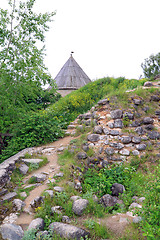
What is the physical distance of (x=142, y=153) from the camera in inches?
199

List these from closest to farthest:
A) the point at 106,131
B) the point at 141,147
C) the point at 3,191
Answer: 1. the point at 3,191
2. the point at 141,147
3. the point at 106,131

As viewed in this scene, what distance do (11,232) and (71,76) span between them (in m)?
13.4

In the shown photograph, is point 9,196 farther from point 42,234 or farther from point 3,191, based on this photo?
point 42,234

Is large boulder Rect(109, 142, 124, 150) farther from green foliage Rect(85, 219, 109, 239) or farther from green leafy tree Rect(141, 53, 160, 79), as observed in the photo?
green leafy tree Rect(141, 53, 160, 79)

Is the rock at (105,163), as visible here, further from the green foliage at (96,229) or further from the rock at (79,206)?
the green foliage at (96,229)

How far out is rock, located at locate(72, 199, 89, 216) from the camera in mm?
3133

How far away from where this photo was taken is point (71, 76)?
49.2ft

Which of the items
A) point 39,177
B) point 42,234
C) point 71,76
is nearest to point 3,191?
point 39,177

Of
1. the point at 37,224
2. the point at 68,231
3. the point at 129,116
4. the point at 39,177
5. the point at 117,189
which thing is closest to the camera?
the point at 68,231

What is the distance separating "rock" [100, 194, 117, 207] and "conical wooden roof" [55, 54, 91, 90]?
11510 mm

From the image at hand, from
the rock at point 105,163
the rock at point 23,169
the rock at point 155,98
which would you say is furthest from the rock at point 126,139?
the rock at point 23,169

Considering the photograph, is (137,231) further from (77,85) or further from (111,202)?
(77,85)

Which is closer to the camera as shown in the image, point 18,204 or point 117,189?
point 18,204

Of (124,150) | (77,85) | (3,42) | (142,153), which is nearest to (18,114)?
(3,42)
